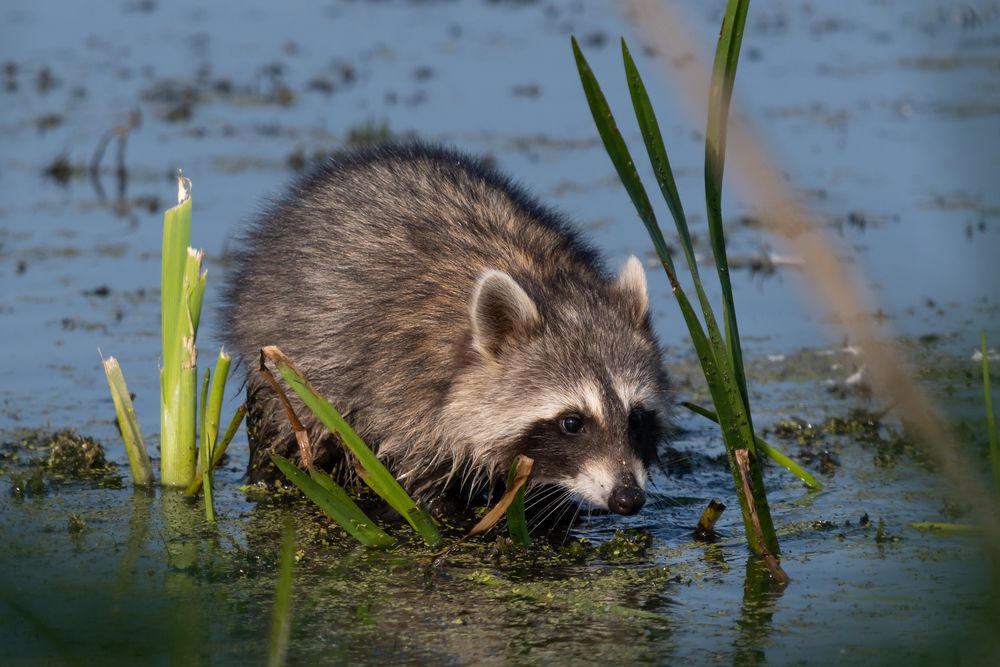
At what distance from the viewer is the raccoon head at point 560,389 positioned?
5070mm

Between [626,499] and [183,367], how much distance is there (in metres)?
1.76

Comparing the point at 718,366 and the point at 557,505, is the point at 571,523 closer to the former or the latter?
the point at 557,505

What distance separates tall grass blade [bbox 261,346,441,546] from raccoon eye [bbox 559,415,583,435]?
63cm

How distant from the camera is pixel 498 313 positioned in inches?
207

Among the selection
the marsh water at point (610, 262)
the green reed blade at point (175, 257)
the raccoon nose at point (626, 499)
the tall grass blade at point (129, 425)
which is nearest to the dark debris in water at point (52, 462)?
the marsh water at point (610, 262)

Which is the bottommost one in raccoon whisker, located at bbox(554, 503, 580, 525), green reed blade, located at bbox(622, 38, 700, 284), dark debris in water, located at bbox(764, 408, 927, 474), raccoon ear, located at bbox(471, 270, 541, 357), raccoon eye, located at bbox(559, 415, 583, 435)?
raccoon whisker, located at bbox(554, 503, 580, 525)

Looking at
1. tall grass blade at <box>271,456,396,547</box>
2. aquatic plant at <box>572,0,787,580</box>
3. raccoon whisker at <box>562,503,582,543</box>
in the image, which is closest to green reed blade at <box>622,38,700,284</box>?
aquatic plant at <box>572,0,787,580</box>

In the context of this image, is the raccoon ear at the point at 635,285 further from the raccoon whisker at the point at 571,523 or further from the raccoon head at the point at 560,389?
the raccoon whisker at the point at 571,523

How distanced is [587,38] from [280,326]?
10.9 metres

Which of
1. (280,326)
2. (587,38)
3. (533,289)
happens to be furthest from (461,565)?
(587,38)

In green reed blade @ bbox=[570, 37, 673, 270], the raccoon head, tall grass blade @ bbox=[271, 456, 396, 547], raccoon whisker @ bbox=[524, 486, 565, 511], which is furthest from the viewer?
raccoon whisker @ bbox=[524, 486, 565, 511]

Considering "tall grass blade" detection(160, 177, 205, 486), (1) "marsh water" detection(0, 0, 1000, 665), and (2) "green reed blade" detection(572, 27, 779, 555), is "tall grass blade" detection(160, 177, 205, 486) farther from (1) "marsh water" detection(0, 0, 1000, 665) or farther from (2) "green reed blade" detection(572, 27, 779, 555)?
(2) "green reed blade" detection(572, 27, 779, 555)

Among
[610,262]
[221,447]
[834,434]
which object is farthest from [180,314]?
[610,262]

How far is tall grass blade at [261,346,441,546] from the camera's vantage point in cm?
465
